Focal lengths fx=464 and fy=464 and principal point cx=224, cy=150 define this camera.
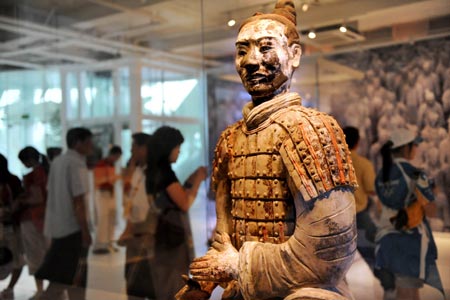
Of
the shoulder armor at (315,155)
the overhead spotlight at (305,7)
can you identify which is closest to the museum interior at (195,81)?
the overhead spotlight at (305,7)

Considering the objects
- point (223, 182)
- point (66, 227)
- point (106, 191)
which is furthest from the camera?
point (106, 191)

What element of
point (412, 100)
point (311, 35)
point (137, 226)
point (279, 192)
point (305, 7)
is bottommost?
point (137, 226)

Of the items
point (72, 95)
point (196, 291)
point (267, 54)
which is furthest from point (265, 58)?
point (72, 95)

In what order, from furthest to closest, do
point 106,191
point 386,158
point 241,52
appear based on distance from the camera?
point 106,191 < point 386,158 < point 241,52

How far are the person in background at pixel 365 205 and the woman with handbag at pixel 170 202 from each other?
1.24 metres

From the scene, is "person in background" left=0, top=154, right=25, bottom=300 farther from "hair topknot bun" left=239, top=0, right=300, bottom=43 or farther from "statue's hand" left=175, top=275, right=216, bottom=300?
"hair topknot bun" left=239, top=0, right=300, bottom=43

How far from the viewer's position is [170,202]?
3826 mm

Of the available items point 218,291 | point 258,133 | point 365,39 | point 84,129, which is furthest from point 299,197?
point 84,129

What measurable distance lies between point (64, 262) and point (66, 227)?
0.32 m

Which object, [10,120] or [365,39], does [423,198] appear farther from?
[10,120]

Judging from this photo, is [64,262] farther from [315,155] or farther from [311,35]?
[315,155]

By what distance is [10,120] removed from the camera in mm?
4277

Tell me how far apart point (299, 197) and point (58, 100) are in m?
3.70

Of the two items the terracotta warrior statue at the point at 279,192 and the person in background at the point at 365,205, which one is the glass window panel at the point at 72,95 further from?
the terracotta warrior statue at the point at 279,192
